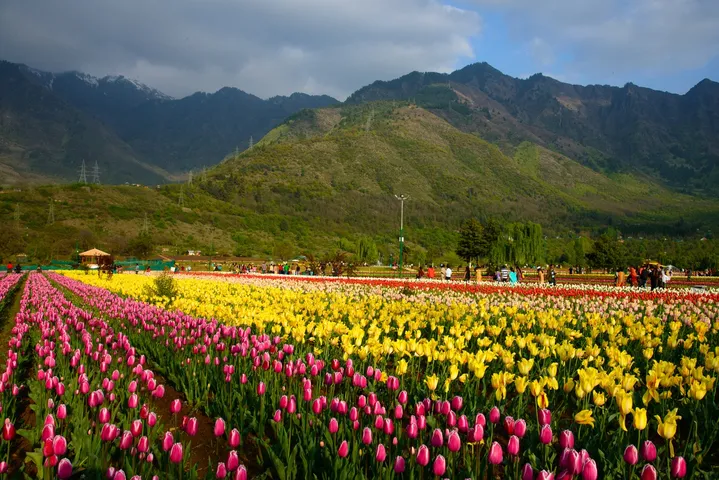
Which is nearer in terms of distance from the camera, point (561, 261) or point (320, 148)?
point (561, 261)

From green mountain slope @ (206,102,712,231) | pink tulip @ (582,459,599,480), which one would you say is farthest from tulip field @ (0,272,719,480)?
green mountain slope @ (206,102,712,231)

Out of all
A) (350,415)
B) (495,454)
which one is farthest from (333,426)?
(495,454)

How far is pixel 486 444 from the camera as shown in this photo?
3.62 meters

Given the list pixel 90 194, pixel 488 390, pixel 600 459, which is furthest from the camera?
pixel 90 194

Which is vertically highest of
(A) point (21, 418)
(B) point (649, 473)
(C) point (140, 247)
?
(C) point (140, 247)

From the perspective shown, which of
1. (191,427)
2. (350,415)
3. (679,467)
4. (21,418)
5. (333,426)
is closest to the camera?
(679,467)

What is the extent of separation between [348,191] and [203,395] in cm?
15530

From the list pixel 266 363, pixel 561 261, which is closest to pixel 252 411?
pixel 266 363

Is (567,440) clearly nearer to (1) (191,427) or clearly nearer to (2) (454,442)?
(2) (454,442)

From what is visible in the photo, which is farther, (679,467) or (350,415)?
(350,415)

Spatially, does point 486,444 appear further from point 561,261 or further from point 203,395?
point 561,261

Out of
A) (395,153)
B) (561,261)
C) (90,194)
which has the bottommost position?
(561,261)

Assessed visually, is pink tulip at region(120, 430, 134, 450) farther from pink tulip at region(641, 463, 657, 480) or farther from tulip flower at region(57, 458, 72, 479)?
pink tulip at region(641, 463, 657, 480)

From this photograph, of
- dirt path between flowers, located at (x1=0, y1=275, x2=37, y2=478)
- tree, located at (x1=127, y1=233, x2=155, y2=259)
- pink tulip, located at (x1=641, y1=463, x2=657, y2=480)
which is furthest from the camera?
tree, located at (x1=127, y1=233, x2=155, y2=259)
